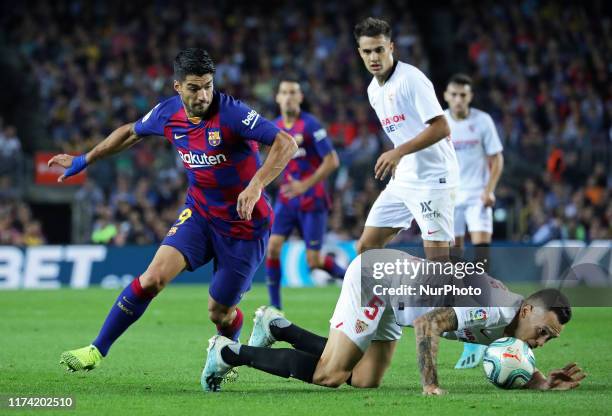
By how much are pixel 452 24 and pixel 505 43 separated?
2343 mm

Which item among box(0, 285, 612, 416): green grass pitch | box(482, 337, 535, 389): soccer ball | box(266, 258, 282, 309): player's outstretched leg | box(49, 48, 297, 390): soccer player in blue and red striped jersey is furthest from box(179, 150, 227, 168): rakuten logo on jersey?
box(266, 258, 282, 309): player's outstretched leg

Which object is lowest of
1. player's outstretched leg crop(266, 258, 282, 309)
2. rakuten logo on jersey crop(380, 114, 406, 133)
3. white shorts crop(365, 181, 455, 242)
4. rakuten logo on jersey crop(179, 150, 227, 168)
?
player's outstretched leg crop(266, 258, 282, 309)

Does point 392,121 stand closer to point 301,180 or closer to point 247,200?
point 247,200

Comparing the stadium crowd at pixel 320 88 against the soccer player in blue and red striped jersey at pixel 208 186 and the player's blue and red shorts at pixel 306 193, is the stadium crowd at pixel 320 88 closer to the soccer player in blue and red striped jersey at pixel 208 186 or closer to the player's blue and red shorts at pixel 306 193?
the player's blue and red shorts at pixel 306 193

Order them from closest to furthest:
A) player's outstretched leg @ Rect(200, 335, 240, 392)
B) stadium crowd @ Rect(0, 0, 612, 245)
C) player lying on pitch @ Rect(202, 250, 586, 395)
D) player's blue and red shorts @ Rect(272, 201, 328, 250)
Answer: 1. player lying on pitch @ Rect(202, 250, 586, 395)
2. player's outstretched leg @ Rect(200, 335, 240, 392)
3. player's blue and red shorts @ Rect(272, 201, 328, 250)
4. stadium crowd @ Rect(0, 0, 612, 245)

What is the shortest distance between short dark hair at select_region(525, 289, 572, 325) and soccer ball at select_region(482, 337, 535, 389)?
0.99 feet

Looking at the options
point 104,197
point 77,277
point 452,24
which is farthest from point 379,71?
point 452,24

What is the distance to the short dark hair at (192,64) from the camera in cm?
748

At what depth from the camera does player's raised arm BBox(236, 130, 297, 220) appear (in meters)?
7.19

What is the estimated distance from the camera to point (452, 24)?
28281mm

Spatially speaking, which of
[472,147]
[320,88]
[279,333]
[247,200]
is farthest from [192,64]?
[320,88]

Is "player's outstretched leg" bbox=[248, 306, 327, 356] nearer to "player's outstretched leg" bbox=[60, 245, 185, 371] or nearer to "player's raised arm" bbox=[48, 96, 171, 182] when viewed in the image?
"player's outstretched leg" bbox=[60, 245, 185, 371]

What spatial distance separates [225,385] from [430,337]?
69.7 inches

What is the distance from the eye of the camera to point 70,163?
8148 mm
